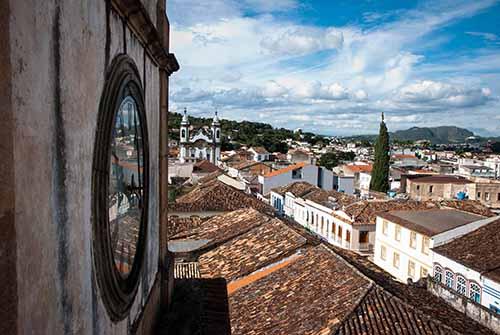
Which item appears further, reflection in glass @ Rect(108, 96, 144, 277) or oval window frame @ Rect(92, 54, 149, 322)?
reflection in glass @ Rect(108, 96, 144, 277)

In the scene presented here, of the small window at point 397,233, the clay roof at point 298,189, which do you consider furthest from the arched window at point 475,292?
the clay roof at point 298,189

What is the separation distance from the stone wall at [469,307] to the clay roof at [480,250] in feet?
8.81

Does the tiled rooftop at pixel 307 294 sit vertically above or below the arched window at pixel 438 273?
above

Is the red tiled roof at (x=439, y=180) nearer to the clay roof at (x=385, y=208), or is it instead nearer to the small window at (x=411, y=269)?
the clay roof at (x=385, y=208)

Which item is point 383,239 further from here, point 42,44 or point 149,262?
point 42,44

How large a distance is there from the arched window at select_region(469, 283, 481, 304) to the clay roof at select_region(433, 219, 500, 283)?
2.05 ft

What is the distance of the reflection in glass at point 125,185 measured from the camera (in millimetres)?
3144

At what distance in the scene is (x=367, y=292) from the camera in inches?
409

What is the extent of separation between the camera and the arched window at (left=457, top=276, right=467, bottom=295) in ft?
58.9

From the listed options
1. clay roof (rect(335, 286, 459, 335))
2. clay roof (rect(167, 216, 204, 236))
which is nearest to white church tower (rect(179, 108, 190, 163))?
clay roof (rect(167, 216, 204, 236))

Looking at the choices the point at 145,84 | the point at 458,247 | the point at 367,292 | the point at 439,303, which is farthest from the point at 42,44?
the point at 458,247

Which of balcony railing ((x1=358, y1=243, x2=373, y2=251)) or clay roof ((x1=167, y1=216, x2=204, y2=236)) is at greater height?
clay roof ((x1=167, y1=216, x2=204, y2=236))

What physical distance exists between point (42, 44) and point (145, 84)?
8.30ft

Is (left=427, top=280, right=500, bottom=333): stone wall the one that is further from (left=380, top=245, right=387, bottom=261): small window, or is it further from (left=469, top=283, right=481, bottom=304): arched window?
(left=380, top=245, right=387, bottom=261): small window
